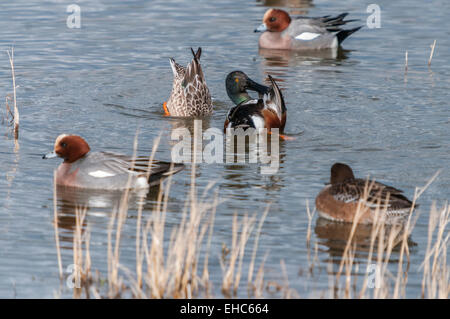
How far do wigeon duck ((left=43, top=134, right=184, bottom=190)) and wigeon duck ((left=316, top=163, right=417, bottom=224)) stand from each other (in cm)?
182

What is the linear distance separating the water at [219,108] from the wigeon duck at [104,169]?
26cm

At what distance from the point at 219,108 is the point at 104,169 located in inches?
195

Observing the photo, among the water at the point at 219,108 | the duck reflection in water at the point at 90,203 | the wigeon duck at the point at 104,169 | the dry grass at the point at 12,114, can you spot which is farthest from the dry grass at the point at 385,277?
the dry grass at the point at 12,114

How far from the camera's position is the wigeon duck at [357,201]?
8.58m

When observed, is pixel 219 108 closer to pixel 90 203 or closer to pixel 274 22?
pixel 274 22

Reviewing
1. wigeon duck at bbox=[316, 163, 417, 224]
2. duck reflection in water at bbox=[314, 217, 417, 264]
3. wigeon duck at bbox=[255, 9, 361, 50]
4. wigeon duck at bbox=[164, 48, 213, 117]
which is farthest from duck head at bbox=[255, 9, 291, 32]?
duck reflection in water at bbox=[314, 217, 417, 264]

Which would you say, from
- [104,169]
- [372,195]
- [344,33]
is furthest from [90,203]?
[344,33]

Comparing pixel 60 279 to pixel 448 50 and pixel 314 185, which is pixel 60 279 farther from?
pixel 448 50

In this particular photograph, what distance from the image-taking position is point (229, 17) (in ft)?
64.6

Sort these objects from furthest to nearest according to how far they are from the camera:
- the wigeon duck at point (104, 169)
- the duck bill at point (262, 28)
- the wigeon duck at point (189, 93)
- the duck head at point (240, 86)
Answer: the duck bill at point (262, 28) → the duck head at point (240, 86) → the wigeon duck at point (189, 93) → the wigeon duck at point (104, 169)

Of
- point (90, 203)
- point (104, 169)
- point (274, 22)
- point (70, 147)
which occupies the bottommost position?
point (90, 203)

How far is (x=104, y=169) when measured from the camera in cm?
991

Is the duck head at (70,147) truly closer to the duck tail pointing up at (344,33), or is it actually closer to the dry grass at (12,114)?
the dry grass at (12,114)
